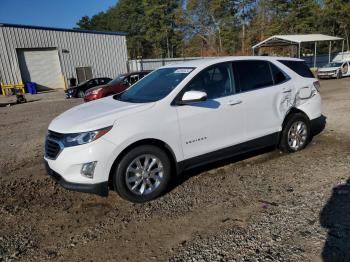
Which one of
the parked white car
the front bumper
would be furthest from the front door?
the parked white car

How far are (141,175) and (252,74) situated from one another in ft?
8.12

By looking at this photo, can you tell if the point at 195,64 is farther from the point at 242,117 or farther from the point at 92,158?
the point at 92,158

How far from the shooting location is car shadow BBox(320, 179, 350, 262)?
2896 mm

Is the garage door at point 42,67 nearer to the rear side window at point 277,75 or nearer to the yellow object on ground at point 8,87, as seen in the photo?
the yellow object on ground at point 8,87

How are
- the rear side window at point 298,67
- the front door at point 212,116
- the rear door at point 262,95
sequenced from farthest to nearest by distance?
the rear side window at point 298,67
the rear door at point 262,95
the front door at point 212,116

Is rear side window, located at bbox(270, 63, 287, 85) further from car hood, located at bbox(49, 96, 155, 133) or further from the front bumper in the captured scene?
the front bumper

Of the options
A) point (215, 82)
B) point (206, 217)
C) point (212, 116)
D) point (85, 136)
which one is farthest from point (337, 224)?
point (85, 136)

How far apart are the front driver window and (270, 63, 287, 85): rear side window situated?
952mm

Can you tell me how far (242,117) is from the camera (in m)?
4.86

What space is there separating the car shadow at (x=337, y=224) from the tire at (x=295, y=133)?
1.41 m

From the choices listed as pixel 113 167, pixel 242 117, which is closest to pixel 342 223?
pixel 242 117

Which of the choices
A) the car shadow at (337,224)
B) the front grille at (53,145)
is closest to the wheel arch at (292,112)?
the car shadow at (337,224)

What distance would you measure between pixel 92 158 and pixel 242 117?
2337 mm

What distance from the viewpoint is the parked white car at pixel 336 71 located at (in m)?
22.6
